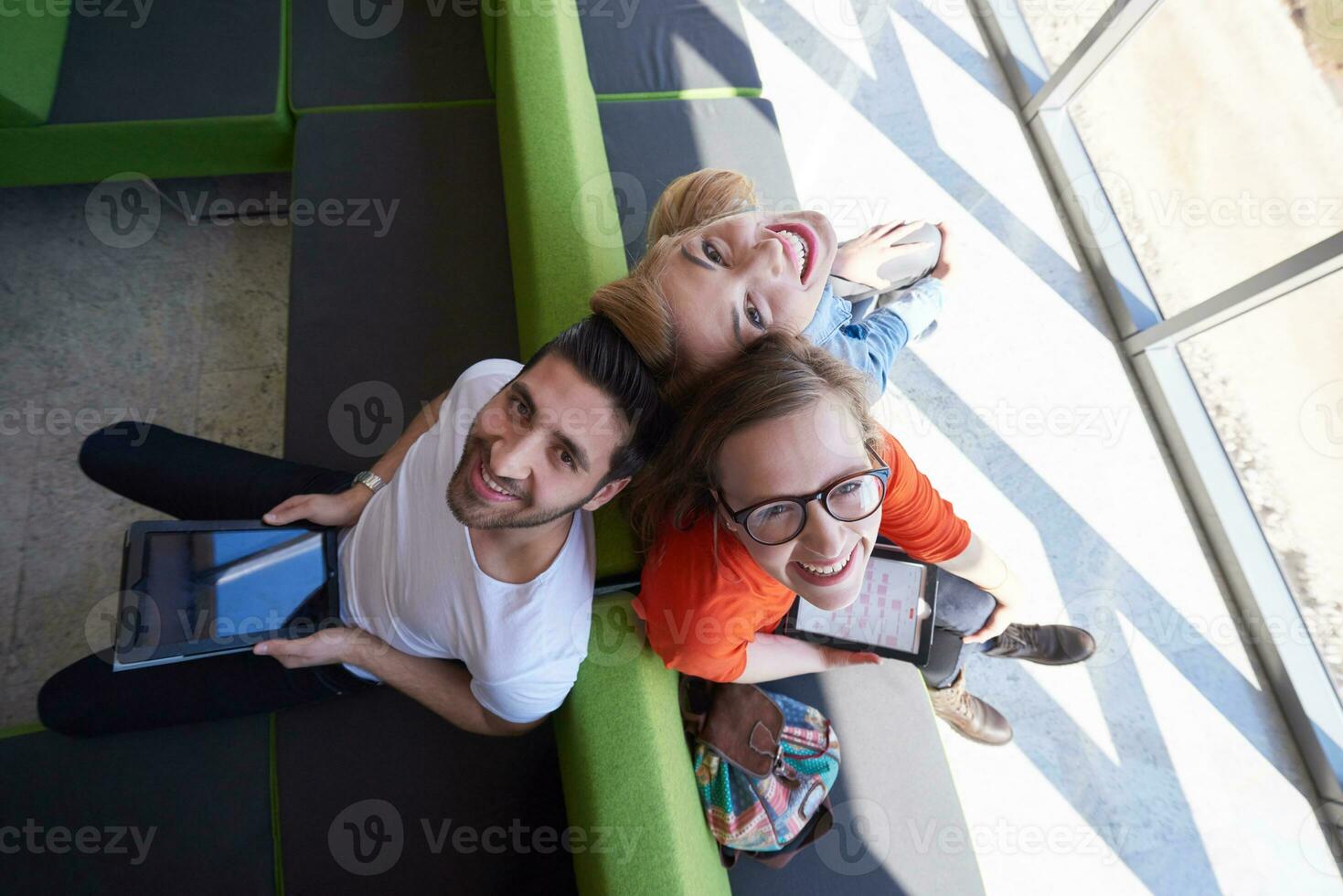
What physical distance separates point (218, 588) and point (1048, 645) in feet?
8.17

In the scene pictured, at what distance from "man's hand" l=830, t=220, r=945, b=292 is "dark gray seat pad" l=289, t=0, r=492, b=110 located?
4.92 ft

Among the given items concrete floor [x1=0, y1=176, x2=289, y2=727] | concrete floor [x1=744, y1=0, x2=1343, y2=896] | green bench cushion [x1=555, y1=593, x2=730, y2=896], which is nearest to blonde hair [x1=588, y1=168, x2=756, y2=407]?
green bench cushion [x1=555, y1=593, x2=730, y2=896]

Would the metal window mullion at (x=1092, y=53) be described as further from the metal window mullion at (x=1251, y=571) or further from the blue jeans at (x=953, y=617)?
the blue jeans at (x=953, y=617)

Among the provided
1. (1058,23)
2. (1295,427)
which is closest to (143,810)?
(1295,427)

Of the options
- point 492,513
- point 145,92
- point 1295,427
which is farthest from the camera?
point 1295,427

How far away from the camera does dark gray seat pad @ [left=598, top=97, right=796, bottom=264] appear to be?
2.49 m

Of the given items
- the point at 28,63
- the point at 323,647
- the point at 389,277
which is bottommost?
the point at 323,647

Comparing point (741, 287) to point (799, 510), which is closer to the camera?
point (799, 510)

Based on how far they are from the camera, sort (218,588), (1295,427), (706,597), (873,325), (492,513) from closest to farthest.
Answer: (492,513) < (706,597) < (218,588) < (873,325) < (1295,427)

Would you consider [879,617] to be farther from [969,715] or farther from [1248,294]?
[1248,294]

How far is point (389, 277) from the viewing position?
2342 millimetres

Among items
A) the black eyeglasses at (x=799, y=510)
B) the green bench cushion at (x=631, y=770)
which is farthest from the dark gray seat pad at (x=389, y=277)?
the black eyeglasses at (x=799, y=510)

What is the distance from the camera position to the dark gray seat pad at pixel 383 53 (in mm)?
2586

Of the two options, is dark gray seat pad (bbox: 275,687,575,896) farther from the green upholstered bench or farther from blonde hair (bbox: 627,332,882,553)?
the green upholstered bench
